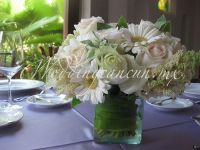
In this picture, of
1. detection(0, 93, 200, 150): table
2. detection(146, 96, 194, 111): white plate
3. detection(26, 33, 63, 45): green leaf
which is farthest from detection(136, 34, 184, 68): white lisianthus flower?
detection(26, 33, 63, 45): green leaf

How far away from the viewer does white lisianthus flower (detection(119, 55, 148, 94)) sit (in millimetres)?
624

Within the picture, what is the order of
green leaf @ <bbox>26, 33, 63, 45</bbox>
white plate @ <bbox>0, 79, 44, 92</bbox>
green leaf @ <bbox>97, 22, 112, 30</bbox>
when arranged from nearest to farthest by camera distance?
green leaf @ <bbox>97, 22, 112, 30</bbox> < white plate @ <bbox>0, 79, 44, 92</bbox> < green leaf @ <bbox>26, 33, 63, 45</bbox>

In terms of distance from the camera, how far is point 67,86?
2.22ft

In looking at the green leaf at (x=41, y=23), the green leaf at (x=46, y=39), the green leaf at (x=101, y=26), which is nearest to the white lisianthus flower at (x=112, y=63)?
the green leaf at (x=101, y=26)

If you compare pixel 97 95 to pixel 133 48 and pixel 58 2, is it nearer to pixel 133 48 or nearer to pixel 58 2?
pixel 133 48

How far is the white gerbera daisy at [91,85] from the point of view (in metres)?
0.61

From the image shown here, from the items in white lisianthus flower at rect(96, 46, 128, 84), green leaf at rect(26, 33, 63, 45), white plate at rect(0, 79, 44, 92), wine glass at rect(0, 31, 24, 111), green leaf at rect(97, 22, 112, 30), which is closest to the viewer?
white lisianthus flower at rect(96, 46, 128, 84)

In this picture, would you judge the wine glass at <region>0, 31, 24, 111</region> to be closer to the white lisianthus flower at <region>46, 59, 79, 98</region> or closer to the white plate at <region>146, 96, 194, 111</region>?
the white lisianthus flower at <region>46, 59, 79, 98</region>

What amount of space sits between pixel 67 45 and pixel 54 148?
0.84 ft

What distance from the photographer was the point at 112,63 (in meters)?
0.60

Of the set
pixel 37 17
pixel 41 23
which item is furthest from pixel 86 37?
pixel 37 17

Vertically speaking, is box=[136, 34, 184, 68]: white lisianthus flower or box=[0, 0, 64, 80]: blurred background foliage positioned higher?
box=[0, 0, 64, 80]: blurred background foliage

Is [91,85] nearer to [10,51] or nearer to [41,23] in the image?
[10,51]

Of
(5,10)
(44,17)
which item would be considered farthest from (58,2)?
(5,10)
